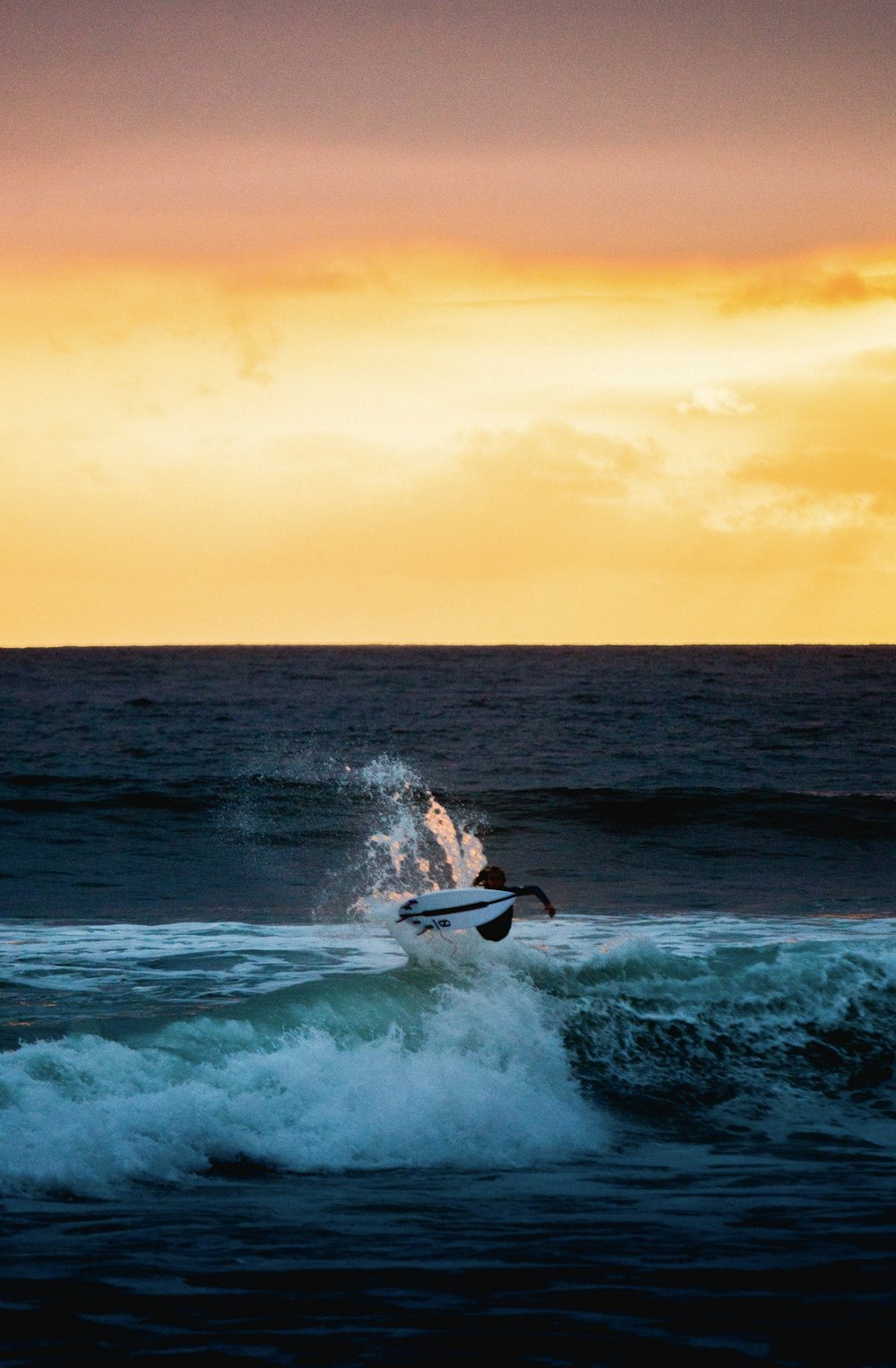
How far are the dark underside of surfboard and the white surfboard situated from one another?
8 cm

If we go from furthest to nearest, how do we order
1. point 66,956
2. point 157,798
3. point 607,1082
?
point 157,798, point 66,956, point 607,1082

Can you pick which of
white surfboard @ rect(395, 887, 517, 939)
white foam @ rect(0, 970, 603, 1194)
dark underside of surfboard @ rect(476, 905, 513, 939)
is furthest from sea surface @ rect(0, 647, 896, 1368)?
white surfboard @ rect(395, 887, 517, 939)

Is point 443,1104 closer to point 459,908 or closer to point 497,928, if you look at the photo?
point 459,908

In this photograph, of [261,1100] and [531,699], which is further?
[531,699]

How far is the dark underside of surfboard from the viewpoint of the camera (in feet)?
48.5

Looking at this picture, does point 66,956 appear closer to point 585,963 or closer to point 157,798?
point 585,963

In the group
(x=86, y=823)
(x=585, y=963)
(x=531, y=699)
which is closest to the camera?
(x=585, y=963)

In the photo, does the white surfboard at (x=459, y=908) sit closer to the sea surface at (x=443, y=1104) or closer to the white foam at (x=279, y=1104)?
the sea surface at (x=443, y=1104)

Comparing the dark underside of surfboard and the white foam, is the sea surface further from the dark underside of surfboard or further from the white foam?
the dark underside of surfboard

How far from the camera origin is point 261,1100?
10.6 meters

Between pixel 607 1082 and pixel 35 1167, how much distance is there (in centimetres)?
534

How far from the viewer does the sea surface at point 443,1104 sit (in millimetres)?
7027

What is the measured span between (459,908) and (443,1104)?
146 inches

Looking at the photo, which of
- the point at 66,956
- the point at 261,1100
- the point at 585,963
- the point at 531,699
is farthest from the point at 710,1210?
the point at 531,699
